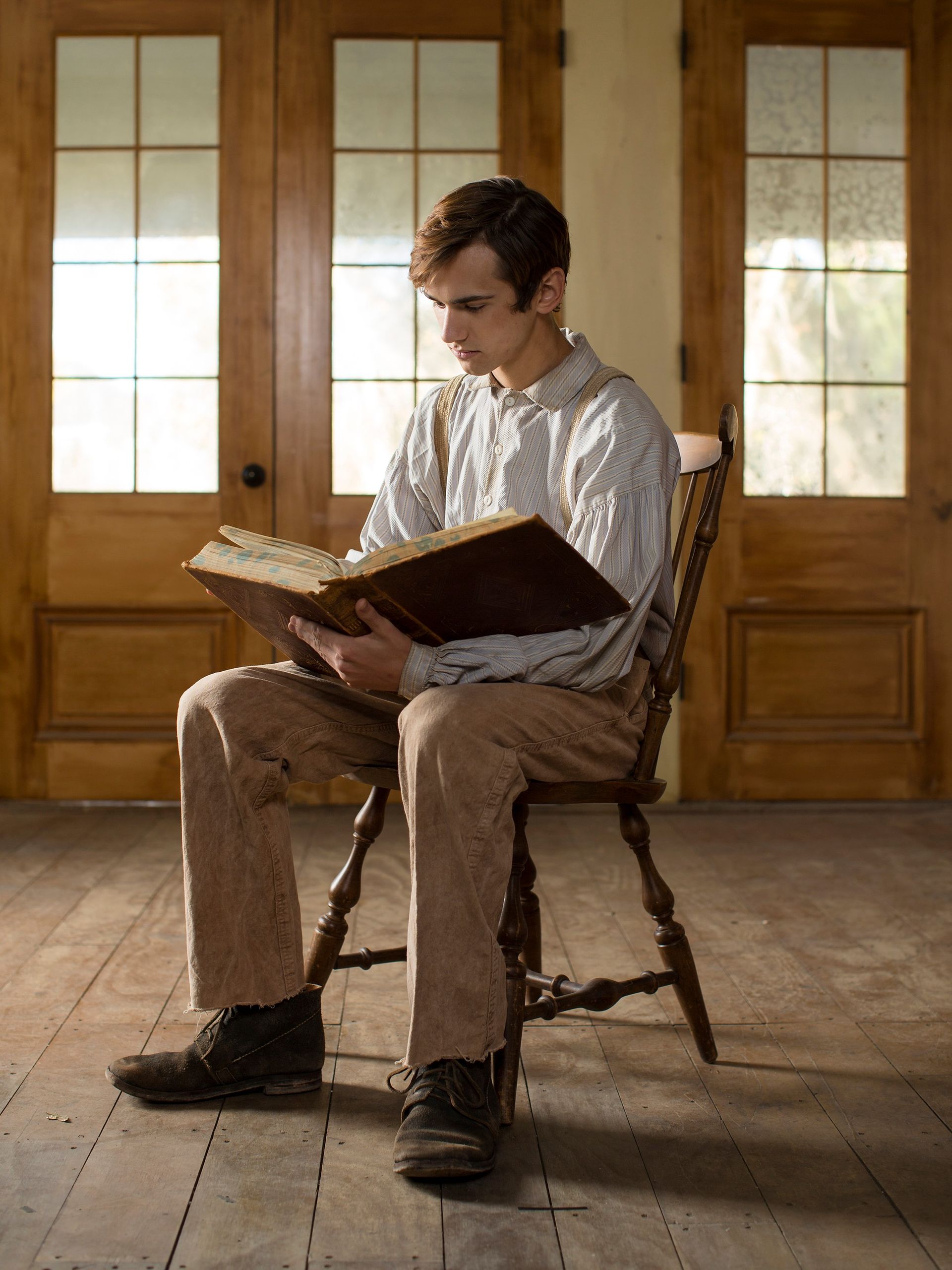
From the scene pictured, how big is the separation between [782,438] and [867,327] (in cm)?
41

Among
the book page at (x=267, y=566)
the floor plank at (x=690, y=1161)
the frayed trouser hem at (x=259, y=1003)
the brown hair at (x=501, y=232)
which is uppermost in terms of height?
the brown hair at (x=501, y=232)

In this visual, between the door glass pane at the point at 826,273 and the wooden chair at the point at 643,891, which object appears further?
the door glass pane at the point at 826,273

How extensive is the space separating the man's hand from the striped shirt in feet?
0.05

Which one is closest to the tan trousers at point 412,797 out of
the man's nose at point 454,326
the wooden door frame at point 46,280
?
the man's nose at point 454,326

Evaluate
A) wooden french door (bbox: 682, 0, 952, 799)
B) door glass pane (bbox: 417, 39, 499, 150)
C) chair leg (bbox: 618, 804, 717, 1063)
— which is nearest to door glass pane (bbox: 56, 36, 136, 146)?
door glass pane (bbox: 417, 39, 499, 150)

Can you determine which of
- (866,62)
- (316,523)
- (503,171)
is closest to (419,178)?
(503,171)

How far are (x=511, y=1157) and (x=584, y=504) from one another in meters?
0.79

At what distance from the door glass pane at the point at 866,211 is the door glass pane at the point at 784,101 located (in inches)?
5.0

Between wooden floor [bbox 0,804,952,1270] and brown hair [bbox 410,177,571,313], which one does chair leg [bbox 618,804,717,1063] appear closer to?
wooden floor [bbox 0,804,952,1270]

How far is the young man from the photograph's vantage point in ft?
4.59

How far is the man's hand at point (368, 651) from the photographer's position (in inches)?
58.0

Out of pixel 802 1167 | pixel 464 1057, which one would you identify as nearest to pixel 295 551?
pixel 464 1057

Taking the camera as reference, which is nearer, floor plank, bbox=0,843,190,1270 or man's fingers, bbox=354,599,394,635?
floor plank, bbox=0,843,190,1270

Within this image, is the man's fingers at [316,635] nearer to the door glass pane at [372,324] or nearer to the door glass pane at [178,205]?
the door glass pane at [372,324]
